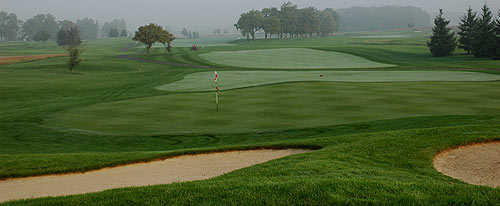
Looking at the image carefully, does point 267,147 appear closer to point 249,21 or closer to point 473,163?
point 473,163

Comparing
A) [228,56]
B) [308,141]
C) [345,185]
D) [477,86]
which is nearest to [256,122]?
[308,141]

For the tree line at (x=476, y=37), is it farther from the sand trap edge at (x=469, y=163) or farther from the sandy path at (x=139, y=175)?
the sandy path at (x=139, y=175)

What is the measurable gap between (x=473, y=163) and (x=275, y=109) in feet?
33.3

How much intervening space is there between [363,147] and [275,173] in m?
3.88

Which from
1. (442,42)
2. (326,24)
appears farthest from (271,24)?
(442,42)

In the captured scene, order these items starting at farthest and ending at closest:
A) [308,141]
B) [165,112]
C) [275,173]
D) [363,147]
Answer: [165,112], [308,141], [363,147], [275,173]

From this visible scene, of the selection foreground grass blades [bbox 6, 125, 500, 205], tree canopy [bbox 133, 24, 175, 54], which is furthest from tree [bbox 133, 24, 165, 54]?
foreground grass blades [bbox 6, 125, 500, 205]

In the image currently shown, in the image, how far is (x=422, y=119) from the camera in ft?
52.1

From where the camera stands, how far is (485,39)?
56.8m

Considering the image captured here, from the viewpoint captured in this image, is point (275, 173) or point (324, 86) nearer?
point (275, 173)

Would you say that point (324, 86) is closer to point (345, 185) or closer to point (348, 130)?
point (348, 130)

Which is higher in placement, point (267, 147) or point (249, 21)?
point (249, 21)

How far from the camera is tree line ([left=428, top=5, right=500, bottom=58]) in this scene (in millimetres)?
56100

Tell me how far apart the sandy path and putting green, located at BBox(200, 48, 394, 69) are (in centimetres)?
4309
